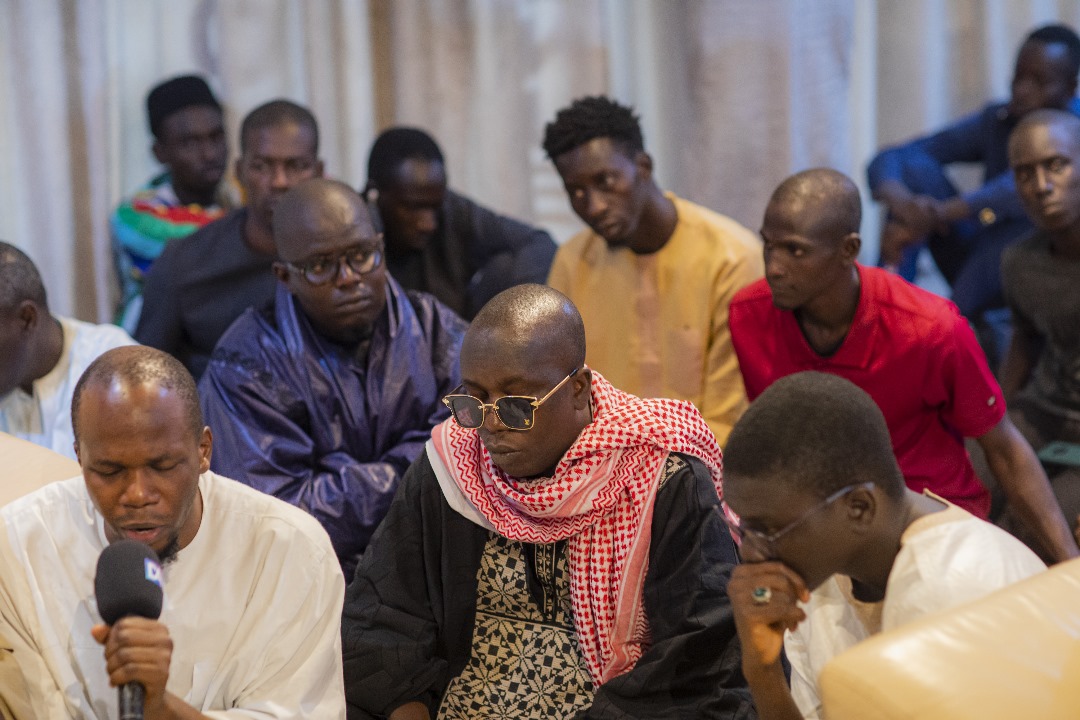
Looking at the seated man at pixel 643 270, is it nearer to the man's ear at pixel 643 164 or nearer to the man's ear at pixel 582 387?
the man's ear at pixel 643 164

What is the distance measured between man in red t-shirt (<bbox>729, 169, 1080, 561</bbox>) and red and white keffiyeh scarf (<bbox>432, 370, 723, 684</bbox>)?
105cm

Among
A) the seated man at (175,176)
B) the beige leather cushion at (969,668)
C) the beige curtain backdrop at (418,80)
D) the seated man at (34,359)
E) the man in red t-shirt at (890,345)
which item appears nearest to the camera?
the beige leather cushion at (969,668)

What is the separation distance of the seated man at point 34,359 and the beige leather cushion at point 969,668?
2.83 m

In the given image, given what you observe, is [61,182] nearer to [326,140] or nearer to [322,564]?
[326,140]

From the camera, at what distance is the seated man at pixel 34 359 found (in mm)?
4199

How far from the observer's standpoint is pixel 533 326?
318 cm

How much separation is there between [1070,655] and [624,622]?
1094 mm

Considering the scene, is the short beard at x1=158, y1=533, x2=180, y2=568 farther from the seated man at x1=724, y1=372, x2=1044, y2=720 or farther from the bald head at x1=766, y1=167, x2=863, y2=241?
the bald head at x1=766, y1=167, x2=863, y2=241

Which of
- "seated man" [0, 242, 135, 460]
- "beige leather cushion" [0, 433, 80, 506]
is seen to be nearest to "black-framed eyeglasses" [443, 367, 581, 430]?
"beige leather cushion" [0, 433, 80, 506]

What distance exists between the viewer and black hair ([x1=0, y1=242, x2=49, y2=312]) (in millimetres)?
4176

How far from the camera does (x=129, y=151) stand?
21.1 ft

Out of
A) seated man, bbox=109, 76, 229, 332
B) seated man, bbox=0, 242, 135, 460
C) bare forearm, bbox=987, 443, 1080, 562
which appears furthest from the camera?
seated man, bbox=109, 76, 229, 332

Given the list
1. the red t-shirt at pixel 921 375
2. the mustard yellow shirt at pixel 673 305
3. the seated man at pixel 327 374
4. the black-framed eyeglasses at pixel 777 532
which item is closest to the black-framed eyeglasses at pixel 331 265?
the seated man at pixel 327 374

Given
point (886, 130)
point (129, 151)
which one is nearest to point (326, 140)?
point (129, 151)
